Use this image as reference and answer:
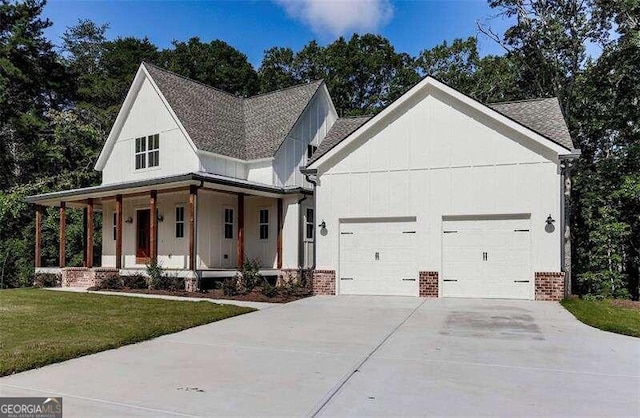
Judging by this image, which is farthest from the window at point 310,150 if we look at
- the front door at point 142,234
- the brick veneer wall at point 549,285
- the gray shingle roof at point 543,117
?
the brick veneer wall at point 549,285

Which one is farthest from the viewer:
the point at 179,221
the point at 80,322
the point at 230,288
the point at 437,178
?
the point at 179,221

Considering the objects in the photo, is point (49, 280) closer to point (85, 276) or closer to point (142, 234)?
point (85, 276)

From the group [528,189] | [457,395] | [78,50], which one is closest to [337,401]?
[457,395]

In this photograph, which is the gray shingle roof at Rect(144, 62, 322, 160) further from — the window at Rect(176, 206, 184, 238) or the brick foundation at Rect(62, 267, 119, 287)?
the brick foundation at Rect(62, 267, 119, 287)

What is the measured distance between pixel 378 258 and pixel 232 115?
10.2 meters

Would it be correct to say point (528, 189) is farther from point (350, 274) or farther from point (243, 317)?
point (243, 317)

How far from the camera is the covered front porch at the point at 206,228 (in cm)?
1692

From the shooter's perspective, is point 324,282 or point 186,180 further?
point 324,282

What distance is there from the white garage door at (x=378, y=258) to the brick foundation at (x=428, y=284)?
237 millimetres

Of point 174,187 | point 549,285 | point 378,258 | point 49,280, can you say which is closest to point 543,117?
point 549,285

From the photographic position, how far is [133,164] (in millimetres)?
19812

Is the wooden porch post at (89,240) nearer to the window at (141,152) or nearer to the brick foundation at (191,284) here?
the window at (141,152)

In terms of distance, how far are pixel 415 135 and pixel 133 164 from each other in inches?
456

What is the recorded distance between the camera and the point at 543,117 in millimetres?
15156
